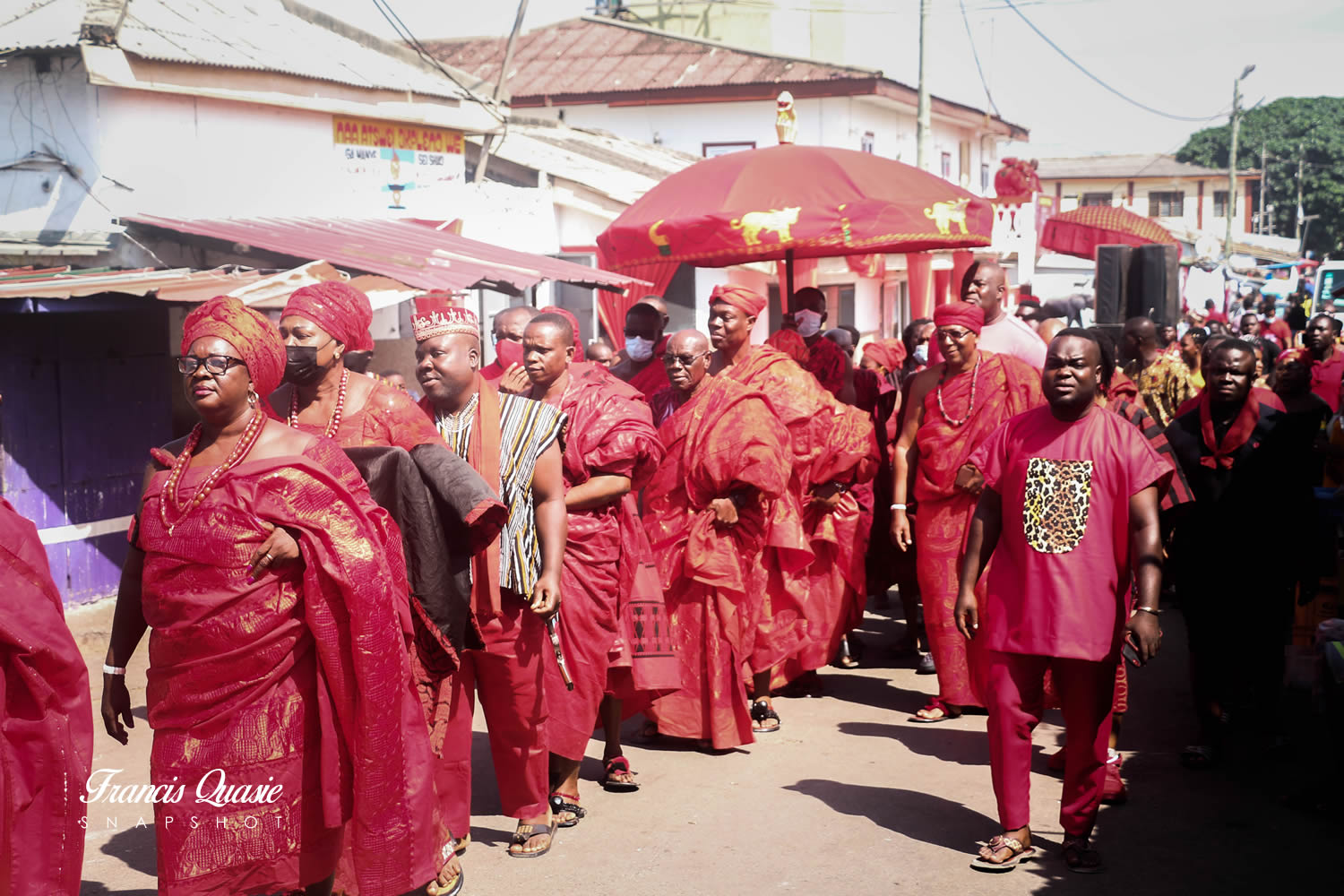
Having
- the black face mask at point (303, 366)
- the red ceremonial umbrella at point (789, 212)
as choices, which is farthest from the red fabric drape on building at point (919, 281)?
the black face mask at point (303, 366)

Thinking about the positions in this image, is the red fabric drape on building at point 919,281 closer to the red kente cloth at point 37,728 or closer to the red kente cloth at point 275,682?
the red kente cloth at point 275,682

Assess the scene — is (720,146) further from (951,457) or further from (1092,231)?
(951,457)

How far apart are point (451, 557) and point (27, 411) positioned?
5.90 metres

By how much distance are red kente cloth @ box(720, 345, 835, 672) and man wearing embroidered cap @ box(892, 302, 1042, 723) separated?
1.90ft

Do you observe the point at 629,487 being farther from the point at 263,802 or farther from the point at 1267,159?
the point at 1267,159

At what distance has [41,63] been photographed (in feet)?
36.0

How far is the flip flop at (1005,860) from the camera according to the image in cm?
521

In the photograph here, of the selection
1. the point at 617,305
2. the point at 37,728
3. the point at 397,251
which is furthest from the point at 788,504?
the point at 617,305

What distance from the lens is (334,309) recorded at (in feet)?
15.6

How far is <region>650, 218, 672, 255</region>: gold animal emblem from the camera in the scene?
846cm

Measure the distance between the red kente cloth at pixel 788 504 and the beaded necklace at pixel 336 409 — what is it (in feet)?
9.53

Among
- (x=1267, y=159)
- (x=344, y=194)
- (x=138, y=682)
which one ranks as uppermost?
(x=1267, y=159)

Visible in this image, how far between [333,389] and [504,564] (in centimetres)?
93

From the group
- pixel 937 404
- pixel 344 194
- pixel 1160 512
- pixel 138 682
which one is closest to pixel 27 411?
pixel 138 682
